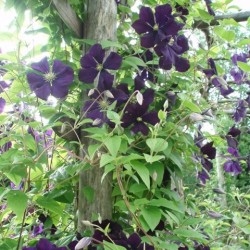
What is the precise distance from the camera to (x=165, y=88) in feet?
3.55

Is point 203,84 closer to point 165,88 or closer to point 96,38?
point 165,88

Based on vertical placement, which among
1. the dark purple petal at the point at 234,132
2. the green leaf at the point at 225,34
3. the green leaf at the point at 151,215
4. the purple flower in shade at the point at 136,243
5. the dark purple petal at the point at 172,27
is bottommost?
the purple flower in shade at the point at 136,243

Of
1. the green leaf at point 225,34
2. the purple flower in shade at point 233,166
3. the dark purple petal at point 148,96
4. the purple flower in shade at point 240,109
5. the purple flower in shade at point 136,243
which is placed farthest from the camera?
the purple flower in shade at point 233,166

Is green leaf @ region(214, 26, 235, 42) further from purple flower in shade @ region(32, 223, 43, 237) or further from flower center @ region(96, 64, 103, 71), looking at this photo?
purple flower in shade @ region(32, 223, 43, 237)

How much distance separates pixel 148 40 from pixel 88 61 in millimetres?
167

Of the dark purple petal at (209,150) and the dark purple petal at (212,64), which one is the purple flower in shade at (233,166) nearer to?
the dark purple petal at (209,150)

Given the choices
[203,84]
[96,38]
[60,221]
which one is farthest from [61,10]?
[60,221]

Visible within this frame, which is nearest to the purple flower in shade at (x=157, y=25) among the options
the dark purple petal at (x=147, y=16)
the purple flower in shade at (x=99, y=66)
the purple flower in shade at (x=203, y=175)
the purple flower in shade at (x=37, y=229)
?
the dark purple petal at (x=147, y=16)

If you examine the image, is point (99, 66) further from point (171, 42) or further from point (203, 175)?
point (203, 175)

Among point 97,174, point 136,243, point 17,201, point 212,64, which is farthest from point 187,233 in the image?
point 212,64

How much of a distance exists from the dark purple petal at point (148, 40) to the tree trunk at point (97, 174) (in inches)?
3.4

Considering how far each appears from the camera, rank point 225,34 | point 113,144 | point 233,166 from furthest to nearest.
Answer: point 233,166 → point 225,34 → point 113,144

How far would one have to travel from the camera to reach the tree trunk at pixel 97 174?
3.18ft

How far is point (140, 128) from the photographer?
92cm
